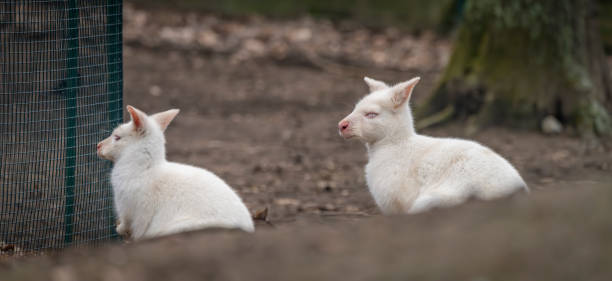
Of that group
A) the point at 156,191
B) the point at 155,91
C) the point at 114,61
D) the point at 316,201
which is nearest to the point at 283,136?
the point at 155,91

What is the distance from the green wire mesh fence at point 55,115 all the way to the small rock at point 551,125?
5792 mm

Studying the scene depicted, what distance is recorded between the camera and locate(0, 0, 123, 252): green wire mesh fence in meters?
5.23

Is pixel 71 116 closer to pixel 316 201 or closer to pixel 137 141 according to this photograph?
pixel 137 141

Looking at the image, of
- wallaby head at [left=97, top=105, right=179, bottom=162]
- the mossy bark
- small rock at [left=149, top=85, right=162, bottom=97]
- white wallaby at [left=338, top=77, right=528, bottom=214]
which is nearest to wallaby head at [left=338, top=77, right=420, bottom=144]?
white wallaby at [left=338, top=77, right=528, bottom=214]

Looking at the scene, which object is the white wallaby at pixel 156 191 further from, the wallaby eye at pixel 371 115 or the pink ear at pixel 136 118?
the wallaby eye at pixel 371 115

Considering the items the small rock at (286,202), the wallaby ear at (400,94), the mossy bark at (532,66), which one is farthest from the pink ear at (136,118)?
the mossy bark at (532,66)

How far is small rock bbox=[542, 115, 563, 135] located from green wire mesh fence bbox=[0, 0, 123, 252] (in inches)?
228

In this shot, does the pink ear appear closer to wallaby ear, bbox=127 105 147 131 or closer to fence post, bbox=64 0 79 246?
wallaby ear, bbox=127 105 147 131

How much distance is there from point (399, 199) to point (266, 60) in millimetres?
9420

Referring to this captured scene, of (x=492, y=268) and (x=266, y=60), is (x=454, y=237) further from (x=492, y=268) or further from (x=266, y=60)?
(x=266, y=60)

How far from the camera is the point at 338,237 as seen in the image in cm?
358

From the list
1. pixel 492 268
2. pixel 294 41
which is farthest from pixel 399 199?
pixel 294 41

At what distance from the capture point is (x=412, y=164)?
5.51 metres

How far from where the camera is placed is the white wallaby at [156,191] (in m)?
4.89
